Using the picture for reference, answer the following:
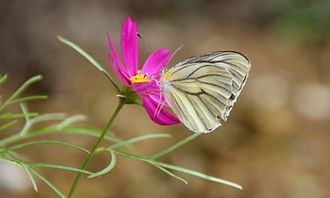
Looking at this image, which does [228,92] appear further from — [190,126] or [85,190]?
[85,190]

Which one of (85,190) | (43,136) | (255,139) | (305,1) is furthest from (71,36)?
(305,1)

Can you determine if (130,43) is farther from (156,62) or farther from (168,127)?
(168,127)

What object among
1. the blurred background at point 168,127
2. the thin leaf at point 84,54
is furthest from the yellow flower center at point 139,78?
the blurred background at point 168,127

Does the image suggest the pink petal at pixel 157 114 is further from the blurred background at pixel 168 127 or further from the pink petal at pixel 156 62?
the blurred background at pixel 168 127

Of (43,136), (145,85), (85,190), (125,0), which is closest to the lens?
(145,85)

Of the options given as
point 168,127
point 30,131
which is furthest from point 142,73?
point 168,127

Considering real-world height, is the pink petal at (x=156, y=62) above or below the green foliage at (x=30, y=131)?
above
